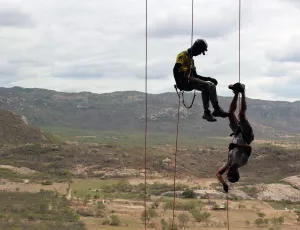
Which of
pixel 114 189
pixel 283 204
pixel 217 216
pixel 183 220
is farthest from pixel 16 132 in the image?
pixel 183 220

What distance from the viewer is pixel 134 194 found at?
44.2 m

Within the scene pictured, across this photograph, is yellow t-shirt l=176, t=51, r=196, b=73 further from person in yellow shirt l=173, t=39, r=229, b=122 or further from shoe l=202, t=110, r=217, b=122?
shoe l=202, t=110, r=217, b=122

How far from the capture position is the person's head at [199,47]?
30.9 feet

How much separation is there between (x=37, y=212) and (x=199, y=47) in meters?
25.4

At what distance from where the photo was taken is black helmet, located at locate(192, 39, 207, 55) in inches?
371

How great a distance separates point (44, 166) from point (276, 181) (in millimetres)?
29091

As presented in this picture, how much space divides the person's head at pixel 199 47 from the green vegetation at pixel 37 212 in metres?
19.4

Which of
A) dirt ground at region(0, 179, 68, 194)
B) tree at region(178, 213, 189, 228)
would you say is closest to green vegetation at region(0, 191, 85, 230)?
dirt ground at region(0, 179, 68, 194)

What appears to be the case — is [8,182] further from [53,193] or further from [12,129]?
[12,129]

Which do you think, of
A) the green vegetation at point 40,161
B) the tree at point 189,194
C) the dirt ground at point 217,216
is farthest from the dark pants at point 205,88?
the green vegetation at point 40,161

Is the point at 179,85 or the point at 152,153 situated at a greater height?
the point at 179,85

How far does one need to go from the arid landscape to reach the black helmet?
65.8ft

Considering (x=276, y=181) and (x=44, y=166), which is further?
(x=44, y=166)

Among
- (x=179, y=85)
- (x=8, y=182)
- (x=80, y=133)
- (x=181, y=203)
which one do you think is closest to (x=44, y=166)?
(x=8, y=182)
